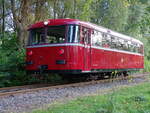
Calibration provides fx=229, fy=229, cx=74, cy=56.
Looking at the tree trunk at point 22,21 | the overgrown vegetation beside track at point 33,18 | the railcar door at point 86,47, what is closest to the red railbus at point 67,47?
the railcar door at point 86,47

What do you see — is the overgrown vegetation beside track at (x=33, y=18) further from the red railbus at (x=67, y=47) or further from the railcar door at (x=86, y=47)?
the railcar door at (x=86, y=47)

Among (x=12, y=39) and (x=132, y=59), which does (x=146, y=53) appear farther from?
(x=12, y=39)

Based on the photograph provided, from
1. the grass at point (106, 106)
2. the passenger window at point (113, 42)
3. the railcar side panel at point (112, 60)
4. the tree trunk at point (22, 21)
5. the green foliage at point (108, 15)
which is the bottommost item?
the grass at point (106, 106)

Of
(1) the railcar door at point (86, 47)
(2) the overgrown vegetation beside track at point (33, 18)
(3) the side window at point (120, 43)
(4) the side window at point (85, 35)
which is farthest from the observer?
(3) the side window at point (120, 43)

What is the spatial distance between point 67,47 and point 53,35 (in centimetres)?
112

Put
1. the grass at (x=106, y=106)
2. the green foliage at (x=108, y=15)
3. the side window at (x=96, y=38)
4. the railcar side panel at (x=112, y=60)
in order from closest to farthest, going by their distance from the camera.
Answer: the grass at (x=106, y=106) → the side window at (x=96, y=38) → the railcar side panel at (x=112, y=60) → the green foliage at (x=108, y=15)

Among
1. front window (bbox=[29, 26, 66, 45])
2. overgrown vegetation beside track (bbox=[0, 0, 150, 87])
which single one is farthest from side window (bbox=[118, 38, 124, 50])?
front window (bbox=[29, 26, 66, 45])

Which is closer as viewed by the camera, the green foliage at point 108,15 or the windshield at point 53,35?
the windshield at point 53,35

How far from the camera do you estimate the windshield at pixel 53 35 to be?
33.7 ft

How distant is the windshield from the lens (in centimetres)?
1026

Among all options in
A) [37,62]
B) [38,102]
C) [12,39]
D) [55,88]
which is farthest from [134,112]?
[12,39]

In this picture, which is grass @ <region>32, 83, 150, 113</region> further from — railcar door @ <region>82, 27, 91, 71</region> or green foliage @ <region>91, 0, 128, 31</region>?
green foliage @ <region>91, 0, 128, 31</region>

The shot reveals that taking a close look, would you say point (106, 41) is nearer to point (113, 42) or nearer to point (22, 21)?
point (113, 42)

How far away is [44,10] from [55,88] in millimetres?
9698
